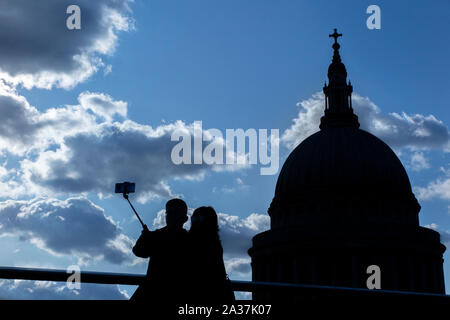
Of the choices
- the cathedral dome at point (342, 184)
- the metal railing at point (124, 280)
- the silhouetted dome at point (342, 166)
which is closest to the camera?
the metal railing at point (124, 280)

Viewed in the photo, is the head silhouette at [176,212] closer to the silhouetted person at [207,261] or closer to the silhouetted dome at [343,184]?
the silhouetted person at [207,261]

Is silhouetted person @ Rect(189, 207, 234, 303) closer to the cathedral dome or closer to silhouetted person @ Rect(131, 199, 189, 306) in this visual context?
silhouetted person @ Rect(131, 199, 189, 306)

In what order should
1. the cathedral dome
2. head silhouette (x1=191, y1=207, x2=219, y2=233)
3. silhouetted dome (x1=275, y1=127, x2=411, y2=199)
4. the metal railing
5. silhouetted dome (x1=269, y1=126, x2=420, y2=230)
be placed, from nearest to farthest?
head silhouette (x1=191, y1=207, x2=219, y2=233), the metal railing, the cathedral dome, silhouetted dome (x1=269, y1=126, x2=420, y2=230), silhouetted dome (x1=275, y1=127, x2=411, y2=199)

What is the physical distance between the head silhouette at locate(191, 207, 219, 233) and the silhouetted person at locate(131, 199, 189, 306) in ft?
0.61

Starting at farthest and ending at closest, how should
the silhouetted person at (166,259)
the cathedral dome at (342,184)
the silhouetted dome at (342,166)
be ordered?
the silhouetted dome at (342,166) → the cathedral dome at (342,184) → the silhouetted person at (166,259)

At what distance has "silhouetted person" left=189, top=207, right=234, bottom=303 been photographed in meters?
5.84

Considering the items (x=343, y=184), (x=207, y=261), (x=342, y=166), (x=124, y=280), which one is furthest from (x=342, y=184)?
(x=207, y=261)

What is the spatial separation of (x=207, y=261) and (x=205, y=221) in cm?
41

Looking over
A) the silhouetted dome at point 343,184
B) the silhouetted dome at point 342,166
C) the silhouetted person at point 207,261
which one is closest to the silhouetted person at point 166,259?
the silhouetted person at point 207,261

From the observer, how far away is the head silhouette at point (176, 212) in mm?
6531

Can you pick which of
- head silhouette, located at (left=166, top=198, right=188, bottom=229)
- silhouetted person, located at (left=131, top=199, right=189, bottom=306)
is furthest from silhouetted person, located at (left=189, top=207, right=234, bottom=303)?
head silhouette, located at (left=166, top=198, right=188, bottom=229)

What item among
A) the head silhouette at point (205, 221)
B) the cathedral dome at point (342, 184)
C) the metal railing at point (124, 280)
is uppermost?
the cathedral dome at point (342, 184)

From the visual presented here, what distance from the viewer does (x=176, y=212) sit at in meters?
6.58
